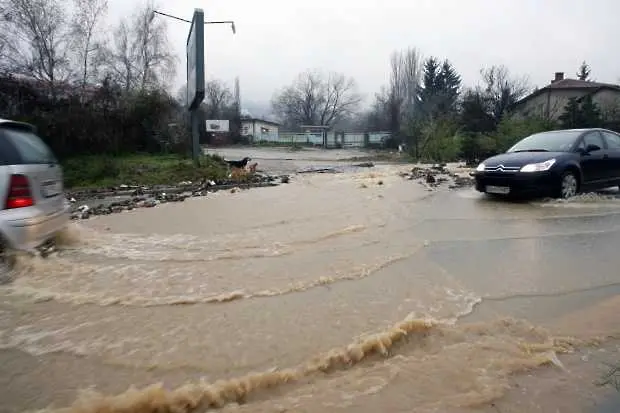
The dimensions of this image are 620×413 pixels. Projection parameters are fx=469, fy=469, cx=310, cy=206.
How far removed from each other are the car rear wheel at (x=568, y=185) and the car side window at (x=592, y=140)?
0.70 meters

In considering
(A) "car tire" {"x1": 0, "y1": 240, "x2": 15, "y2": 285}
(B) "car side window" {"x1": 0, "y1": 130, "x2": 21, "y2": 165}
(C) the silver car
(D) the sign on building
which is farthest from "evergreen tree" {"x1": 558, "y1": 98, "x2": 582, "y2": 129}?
(D) the sign on building

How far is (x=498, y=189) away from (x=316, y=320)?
6.37 meters

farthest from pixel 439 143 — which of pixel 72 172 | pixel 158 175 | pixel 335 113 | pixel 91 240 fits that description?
pixel 335 113

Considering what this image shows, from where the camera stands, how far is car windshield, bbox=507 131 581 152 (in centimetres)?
892

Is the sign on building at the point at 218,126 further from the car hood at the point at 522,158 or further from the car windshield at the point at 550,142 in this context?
the car hood at the point at 522,158

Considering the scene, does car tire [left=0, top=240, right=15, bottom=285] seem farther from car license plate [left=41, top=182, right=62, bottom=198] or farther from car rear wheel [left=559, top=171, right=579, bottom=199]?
car rear wheel [left=559, top=171, right=579, bottom=199]

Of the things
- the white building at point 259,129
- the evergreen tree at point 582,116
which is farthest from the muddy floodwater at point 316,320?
the white building at point 259,129

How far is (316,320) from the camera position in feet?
11.4

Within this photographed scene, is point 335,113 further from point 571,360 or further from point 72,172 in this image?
point 571,360

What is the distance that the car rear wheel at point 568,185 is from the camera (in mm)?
8477

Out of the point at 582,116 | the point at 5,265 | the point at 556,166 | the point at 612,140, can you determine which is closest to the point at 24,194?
the point at 5,265

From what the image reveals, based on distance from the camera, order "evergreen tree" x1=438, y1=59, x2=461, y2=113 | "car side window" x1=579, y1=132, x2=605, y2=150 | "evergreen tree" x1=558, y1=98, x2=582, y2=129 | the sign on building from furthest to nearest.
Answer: "evergreen tree" x1=438, y1=59, x2=461, y2=113 < the sign on building < "evergreen tree" x1=558, y1=98, x2=582, y2=129 < "car side window" x1=579, y1=132, x2=605, y2=150

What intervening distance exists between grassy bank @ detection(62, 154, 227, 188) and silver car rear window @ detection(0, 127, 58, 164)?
29.3 feet

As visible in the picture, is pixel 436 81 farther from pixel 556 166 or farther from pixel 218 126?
pixel 556 166
